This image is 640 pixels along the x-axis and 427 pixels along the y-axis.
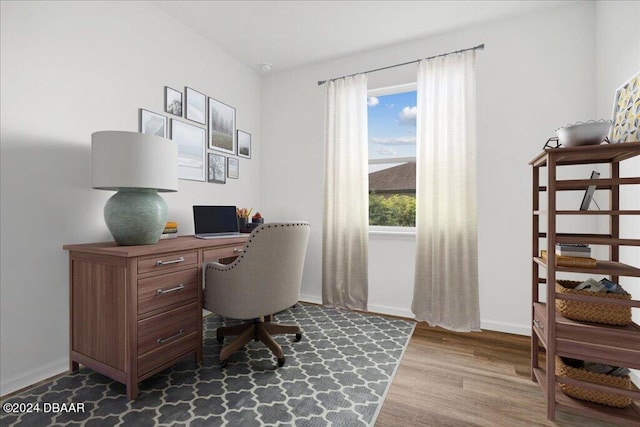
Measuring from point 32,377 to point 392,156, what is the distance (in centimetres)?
318

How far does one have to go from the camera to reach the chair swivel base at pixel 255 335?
1.93m

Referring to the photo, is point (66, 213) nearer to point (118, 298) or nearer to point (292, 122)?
point (118, 298)

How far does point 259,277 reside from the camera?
1.86 m

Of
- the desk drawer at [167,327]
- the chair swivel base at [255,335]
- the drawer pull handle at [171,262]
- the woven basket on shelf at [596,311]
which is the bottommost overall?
the chair swivel base at [255,335]

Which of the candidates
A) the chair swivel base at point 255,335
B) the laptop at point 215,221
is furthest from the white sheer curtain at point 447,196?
the laptop at point 215,221

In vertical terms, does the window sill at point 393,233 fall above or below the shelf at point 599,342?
above

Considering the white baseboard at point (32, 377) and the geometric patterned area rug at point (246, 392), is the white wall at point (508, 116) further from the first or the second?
the white baseboard at point (32, 377)

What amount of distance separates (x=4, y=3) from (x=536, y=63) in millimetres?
3580

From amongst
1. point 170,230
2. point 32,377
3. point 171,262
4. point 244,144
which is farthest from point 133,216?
point 244,144

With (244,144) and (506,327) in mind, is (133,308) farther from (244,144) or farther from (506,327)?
(506,327)

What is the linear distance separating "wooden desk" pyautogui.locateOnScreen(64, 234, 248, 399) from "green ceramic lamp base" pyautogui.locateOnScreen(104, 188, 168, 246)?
0.10 m

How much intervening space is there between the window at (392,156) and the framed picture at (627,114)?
4.96 ft

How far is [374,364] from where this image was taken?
1981 millimetres

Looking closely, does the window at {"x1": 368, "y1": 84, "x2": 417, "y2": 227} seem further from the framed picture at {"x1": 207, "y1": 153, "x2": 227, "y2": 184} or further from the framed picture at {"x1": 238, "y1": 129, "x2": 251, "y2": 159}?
the framed picture at {"x1": 207, "y1": 153, "x2": 227, "y2": 184}
